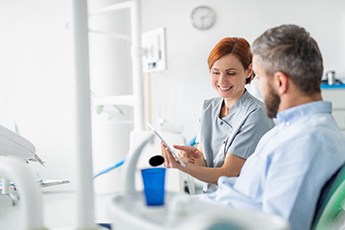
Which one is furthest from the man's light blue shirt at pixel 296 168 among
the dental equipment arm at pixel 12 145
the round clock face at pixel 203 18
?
the round clock face at pixel 203 18

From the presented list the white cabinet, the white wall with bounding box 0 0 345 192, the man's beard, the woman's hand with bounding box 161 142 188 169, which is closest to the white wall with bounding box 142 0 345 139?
the white wall with bounding box 0 0 345 192

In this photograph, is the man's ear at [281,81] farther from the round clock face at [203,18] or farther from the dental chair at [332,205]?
the round clock face at [203,18]

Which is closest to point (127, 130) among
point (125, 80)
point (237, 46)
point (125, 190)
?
point (125, 80)

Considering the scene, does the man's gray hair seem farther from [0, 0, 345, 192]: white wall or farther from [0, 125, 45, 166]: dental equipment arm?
[0, 0, 345, 192]: white wall

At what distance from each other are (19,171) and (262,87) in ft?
2.44

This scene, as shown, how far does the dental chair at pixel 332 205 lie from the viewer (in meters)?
0.99

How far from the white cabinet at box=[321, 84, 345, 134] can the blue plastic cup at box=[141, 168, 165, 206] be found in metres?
3.75

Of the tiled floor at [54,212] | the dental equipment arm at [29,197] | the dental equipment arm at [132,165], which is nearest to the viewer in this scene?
the dental equipment arm at [29,197]

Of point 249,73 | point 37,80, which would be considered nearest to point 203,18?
point 37,80

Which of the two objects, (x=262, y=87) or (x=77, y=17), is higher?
(x=77, y=17)

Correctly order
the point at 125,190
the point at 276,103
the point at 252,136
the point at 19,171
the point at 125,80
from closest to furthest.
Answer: the point at 19,171 → the point at 125,190 → the point at 276,103 → the point at 252,136 → the point at 125,80

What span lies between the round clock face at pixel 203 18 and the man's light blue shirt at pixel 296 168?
3.90 metres

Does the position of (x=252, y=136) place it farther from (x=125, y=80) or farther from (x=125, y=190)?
(x=125, y=80)

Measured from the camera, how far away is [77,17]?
0.73 metres
